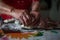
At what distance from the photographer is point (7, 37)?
119 centimetres

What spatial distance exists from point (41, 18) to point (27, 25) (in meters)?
0.21

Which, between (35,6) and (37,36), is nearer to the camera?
(37,36)

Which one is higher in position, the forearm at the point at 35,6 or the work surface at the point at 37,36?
the forearm at the point at 35,6

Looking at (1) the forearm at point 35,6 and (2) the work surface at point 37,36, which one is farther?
(1) the forearm at point 35,6

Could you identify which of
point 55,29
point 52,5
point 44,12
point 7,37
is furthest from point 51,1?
point 7,37

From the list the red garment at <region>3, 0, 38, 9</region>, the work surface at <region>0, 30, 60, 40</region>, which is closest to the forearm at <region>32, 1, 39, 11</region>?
the red garment at <region>3, 0, 38, 9</region>

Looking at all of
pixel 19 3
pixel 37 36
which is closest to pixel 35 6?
pixel 19 3

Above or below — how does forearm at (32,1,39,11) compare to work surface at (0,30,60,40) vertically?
above

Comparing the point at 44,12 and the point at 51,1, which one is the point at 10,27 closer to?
the point at 44,12

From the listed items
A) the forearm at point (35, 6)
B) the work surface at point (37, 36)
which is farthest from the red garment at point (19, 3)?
the work surface at point (37, 36)

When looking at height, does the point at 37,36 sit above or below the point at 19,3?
below

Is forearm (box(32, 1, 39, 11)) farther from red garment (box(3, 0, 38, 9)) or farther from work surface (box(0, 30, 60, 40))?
work surface (box(0, 30, 60, 40))

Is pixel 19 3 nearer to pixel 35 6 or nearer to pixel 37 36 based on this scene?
pixel 35 6

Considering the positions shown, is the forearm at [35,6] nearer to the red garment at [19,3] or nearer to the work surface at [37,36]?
the red garment at [19,3]
